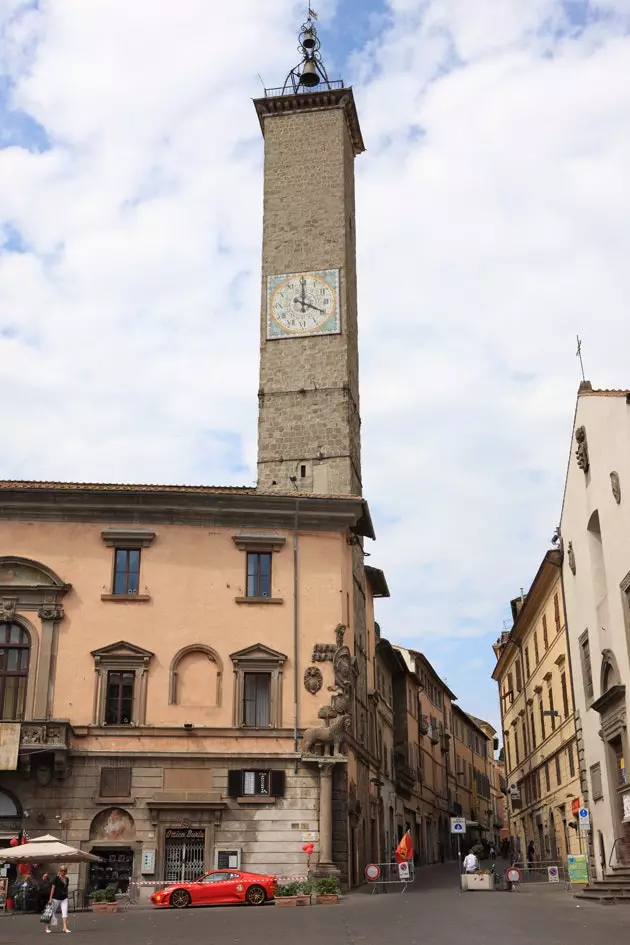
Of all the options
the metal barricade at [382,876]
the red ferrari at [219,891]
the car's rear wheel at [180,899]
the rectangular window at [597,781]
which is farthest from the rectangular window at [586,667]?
the car's rear wheel at [180,899]

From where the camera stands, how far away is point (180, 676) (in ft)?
107

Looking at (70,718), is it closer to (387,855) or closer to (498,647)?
(387,855)

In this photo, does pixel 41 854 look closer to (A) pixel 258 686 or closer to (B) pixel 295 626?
(A) pixel 258 686

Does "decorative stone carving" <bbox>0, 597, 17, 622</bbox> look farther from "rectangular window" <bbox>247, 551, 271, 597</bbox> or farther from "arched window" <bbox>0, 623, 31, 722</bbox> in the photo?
"rectangular window" <bbox>247, 551, 271, 597</bbox>

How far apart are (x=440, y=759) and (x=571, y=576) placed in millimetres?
45534

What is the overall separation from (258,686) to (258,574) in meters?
3.63

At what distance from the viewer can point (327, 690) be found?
107ft

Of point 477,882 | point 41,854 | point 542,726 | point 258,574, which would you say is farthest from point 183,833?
point 542,726

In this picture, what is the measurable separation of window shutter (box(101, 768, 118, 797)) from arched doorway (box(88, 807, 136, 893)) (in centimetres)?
46

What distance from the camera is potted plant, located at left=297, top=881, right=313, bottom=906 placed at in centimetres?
2765

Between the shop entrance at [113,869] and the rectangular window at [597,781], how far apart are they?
13.9m

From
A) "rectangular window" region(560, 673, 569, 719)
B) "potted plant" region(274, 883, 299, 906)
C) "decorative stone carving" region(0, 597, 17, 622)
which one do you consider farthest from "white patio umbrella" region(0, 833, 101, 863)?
"rectangular window" region(560, 673, 569, 719)

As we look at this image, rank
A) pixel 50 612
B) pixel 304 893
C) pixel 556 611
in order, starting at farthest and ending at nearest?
pixel 556 611 → pixel 50 612 → pixel 304 893

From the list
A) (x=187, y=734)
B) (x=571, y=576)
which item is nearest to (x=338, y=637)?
(x=187, y=734)
